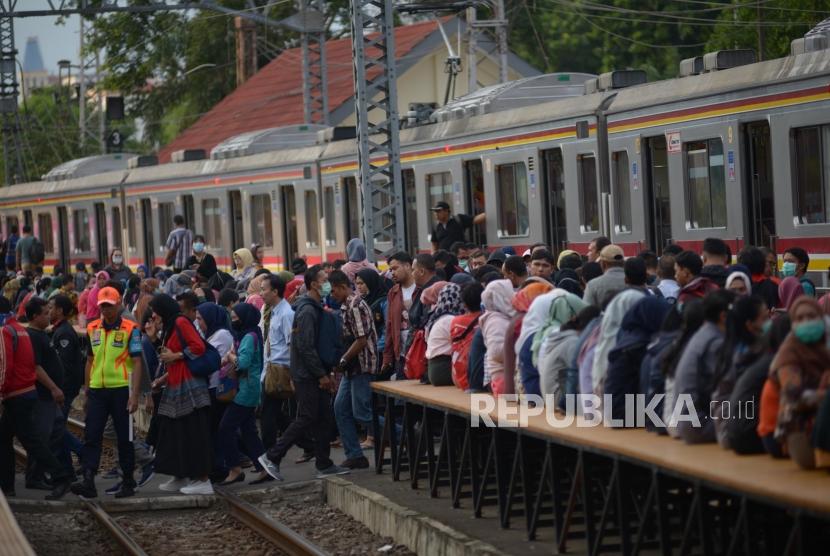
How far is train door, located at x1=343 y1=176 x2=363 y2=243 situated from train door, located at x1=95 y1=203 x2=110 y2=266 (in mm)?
12432

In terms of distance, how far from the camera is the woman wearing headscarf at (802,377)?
7.14 m

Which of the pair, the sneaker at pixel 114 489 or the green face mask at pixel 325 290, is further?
the green face mask at pixel 325 290

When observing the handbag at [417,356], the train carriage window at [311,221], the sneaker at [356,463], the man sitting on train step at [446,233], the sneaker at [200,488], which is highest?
the train carriage window at [311,221]

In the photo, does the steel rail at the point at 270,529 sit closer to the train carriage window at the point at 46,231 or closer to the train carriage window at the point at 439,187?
the train carriage window at the point at 439,187

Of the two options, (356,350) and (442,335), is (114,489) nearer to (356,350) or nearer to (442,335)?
(356,350)

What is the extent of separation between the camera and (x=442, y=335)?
1240 centimetres

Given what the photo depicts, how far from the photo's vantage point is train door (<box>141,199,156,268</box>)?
33.4 metres

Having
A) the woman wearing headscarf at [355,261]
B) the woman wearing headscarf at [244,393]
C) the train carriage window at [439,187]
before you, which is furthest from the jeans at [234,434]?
the train carriage window at [439,187]

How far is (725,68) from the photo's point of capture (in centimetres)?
1731

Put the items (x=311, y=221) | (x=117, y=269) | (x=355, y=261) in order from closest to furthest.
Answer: (x=355, y=261) → (x=117, y=269) → (x=311, y=221)

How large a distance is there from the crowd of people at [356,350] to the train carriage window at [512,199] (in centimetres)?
243

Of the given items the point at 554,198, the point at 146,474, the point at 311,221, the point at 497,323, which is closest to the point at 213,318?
the point at 146,474

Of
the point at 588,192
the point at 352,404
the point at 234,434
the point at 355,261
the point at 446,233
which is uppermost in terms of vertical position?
the point at 588,192

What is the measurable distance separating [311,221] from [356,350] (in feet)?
42.9
